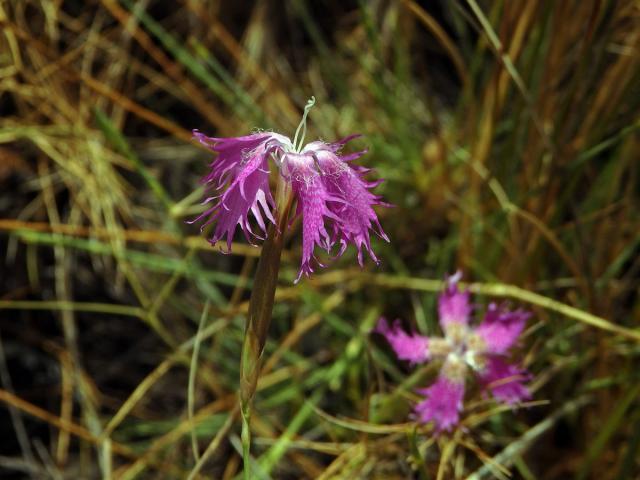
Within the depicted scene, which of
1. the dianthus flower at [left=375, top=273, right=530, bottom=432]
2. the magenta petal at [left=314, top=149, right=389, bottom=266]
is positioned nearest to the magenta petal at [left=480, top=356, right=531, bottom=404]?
the dianthus flower at [left=375, top=273, right=530, bottom=432]

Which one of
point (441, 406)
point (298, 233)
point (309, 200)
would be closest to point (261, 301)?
point (309, 200)

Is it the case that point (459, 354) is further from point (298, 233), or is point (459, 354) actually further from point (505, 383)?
point (298, 233)

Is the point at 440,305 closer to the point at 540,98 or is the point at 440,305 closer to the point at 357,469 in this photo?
the point at 357,469

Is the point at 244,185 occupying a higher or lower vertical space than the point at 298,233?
lower

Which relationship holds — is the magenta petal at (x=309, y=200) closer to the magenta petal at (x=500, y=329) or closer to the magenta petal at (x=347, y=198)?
the magenta petal at (x=347, y=198)

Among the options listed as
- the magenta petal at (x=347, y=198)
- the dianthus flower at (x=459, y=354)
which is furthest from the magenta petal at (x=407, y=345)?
the magenta petal at (x=347, y=198)

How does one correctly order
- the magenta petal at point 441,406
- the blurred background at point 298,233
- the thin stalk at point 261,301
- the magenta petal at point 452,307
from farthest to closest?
1. the blurred background at point 298,233
2. the magenta petal at point 452,307
3. the magenta petal at point 441,406
4. the thin stalk at point 261,301
